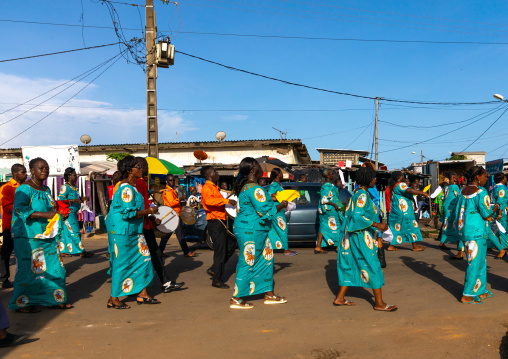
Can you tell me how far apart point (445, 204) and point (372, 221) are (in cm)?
535

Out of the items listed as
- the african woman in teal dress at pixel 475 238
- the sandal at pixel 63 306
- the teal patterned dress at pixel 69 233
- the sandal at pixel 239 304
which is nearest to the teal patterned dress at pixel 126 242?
the sandal at pixel 63 306

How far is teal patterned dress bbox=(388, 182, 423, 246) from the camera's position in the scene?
9656mm

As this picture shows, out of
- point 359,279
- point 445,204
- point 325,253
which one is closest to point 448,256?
point 445,204

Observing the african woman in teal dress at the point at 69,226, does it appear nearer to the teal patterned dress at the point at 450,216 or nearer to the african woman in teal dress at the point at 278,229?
the african woman in teal dress at the point at 278,229

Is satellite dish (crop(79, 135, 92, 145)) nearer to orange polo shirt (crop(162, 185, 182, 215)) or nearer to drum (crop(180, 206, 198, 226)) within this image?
orange polo shirt (crop(162, 185, 182, 215))

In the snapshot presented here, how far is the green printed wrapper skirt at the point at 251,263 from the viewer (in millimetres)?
5754

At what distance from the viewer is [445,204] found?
10141 mm

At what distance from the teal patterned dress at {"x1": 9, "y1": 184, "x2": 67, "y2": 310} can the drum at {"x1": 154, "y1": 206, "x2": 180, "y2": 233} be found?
1552 millimetres

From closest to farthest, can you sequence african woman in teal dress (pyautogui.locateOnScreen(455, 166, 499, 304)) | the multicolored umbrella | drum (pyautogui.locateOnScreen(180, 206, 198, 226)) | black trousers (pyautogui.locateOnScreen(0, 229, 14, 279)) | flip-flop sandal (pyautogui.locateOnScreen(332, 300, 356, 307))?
african woman in teal dress (pyautogui.locateOnScreen(455, 166, 499, 304)), flip-flop sandal (pyautogui.locateOnScreen(332, 300, 356, 307)), black trousers (pyautogui.locateOnScreen(0, 229, 14, 279)), drum (pyautogui.locateOnScreen(180, 206, 198, 226)), the multicolored umbrella

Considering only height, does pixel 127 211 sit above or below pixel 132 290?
above

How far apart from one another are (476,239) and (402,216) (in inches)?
157

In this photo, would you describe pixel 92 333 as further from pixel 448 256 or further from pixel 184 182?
pixel 184 182

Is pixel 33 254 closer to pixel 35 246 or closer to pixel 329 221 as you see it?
pixel 35 246

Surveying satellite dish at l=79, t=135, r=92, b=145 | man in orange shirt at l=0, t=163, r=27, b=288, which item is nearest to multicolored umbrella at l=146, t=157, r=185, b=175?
man in orange shirt at l=0, t=163, r=27, b=288
